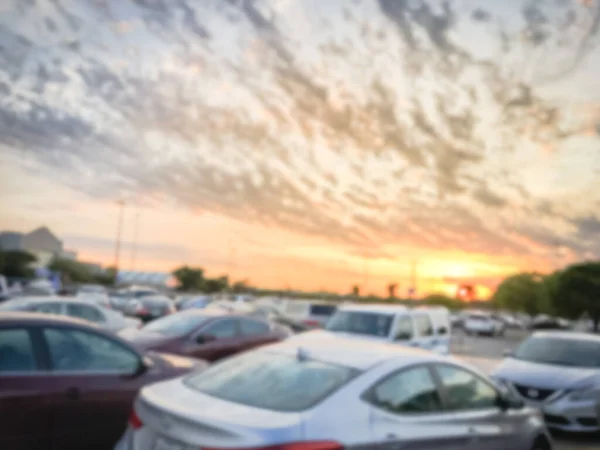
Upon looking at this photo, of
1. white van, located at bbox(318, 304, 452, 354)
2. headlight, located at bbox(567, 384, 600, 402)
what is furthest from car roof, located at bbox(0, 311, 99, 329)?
white van, located at bbox(318, 304, 452, 354)

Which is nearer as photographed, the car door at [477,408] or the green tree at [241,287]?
the car door at [477,408]

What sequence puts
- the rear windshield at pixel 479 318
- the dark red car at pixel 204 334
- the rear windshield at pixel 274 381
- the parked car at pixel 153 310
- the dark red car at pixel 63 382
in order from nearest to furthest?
1. the rear windshield at pixel 274 381
2. the dark red car at pixel 63 382
3. the dark red car at pixel 204 334
4. the parked car at pixel 153 310
5. the rear windshield at pixel 479 318

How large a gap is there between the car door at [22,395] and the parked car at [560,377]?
20.9 feet

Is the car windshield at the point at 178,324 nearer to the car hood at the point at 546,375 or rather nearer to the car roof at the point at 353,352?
the car hood at the point at 546,375

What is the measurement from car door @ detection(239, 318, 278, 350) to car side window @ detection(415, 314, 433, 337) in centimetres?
323

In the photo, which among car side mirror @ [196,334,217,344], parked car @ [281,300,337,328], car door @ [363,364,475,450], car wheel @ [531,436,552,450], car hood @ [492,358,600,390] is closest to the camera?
car door @ [363,364,475,450]

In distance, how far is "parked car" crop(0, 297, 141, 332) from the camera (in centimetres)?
1313

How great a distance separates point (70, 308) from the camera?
45.4ft

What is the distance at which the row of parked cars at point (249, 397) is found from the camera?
401 centimetres

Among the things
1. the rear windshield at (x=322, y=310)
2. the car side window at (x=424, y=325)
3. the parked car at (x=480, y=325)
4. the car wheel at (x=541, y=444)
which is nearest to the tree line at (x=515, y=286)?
the parked car at (x=480, y=325)

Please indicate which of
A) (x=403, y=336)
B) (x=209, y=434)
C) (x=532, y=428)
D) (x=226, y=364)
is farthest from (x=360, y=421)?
(x=403, y=336)

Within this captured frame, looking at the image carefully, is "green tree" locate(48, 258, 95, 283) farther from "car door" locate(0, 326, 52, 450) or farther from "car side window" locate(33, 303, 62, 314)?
"car door" locate(0, 326, 52, 450)

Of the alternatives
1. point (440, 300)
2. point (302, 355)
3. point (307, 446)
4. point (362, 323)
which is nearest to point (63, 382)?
point (302, 355)

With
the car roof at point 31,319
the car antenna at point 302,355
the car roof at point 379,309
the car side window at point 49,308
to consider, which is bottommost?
the car side window at point 49,308
